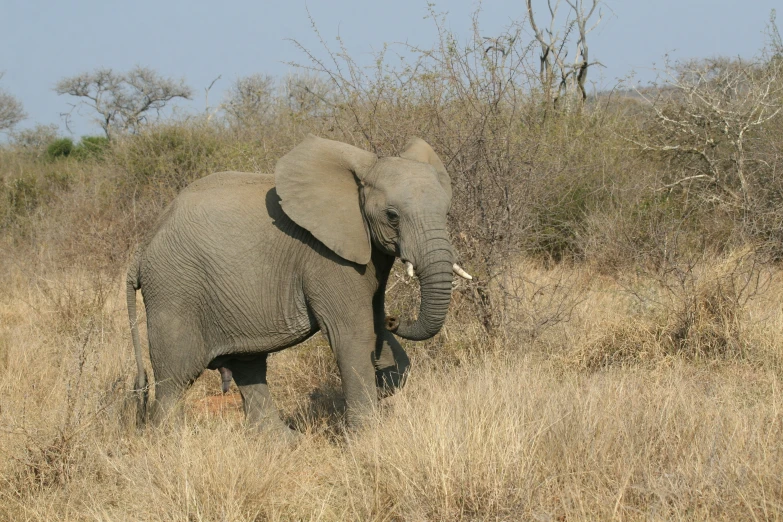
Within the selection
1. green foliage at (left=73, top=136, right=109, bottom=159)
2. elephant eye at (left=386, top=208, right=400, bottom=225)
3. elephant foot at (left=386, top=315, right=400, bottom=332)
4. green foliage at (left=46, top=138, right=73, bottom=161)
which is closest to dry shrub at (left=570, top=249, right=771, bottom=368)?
elephant foot at (left=386, top=315, right=400, bottom=332)

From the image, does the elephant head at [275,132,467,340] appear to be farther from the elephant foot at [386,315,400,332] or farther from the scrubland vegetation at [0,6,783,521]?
the scrubland vegetation at [0,6,783,521]

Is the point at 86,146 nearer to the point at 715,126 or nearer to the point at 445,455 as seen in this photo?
the point at 715,126

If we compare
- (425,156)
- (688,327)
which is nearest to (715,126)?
(688,327)

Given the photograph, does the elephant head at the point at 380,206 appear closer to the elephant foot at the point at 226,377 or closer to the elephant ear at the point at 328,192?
the elephant ear at the point at 328,192

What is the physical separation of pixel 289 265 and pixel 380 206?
0.70 metres

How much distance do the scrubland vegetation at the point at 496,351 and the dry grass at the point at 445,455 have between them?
2 cm

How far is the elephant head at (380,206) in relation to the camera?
455 cm

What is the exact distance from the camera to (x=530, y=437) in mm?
4297

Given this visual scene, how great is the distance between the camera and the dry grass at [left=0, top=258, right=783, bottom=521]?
3.79 m

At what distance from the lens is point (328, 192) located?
4980mm

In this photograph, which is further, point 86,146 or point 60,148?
point 60,148

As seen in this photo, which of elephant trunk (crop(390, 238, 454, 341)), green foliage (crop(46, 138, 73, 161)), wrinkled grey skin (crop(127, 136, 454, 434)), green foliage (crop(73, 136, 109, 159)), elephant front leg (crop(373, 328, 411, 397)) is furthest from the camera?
green foliage (crop(46, 138, 73, 161))

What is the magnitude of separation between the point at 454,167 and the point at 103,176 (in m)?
8.74

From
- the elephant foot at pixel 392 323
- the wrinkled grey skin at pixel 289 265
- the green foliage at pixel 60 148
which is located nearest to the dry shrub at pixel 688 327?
the wrinkled grey skin at pixel 289 265
